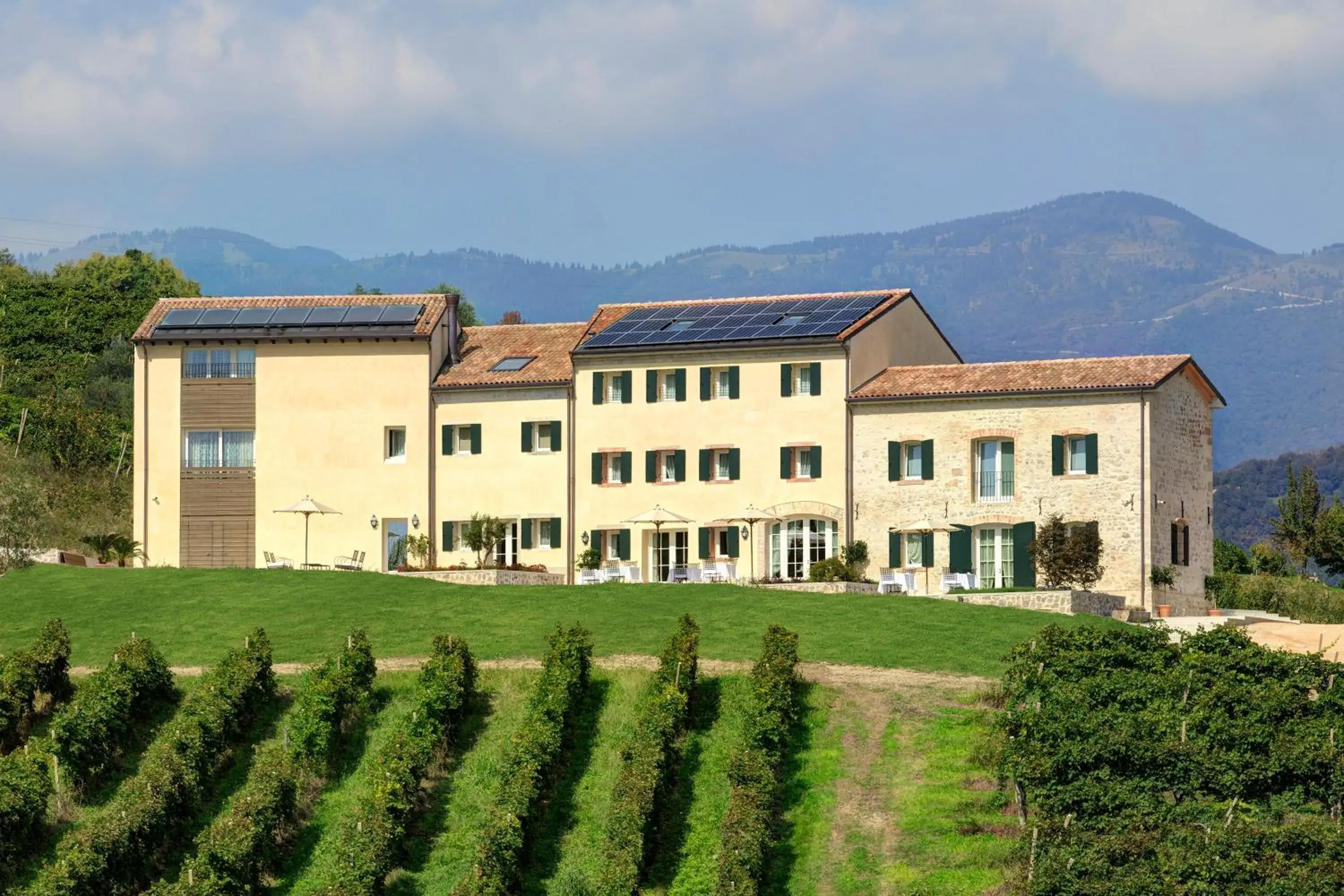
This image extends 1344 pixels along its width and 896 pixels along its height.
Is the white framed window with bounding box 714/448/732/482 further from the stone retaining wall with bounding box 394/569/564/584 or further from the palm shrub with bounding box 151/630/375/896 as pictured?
the palm shrub with bounding box 151/630/375/896

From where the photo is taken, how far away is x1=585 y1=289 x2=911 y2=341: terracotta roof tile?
62.0m

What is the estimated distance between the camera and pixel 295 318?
65.6 meters

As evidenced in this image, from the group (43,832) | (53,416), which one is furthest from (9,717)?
(53,416)

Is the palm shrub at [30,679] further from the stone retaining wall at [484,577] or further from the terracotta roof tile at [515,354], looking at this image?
the terracotta roof tile at [515,354]

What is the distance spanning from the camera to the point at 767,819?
1415 inches

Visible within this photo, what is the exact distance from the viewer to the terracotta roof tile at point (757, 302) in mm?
62000

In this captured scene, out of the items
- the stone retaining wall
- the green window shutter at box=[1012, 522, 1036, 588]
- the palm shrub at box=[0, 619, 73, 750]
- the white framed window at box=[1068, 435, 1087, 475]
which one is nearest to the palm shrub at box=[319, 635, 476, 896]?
the palm shrub at box=[0, 619, 73, 750]

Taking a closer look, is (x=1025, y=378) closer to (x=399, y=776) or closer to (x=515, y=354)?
(x=515, y=354)

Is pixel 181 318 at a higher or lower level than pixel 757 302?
lower

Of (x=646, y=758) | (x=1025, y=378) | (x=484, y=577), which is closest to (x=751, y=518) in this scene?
(x=484, y=577)

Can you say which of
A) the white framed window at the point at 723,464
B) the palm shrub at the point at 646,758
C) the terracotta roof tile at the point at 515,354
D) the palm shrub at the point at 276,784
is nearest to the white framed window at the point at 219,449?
the terracotta roof tile at the point at 515,354

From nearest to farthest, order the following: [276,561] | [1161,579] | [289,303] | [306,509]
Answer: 1. [1161,579]
2. [306,509]
3. [276,561]
4. [289,303]

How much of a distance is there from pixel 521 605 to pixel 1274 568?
116 ft

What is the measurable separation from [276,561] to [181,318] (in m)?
8.39
